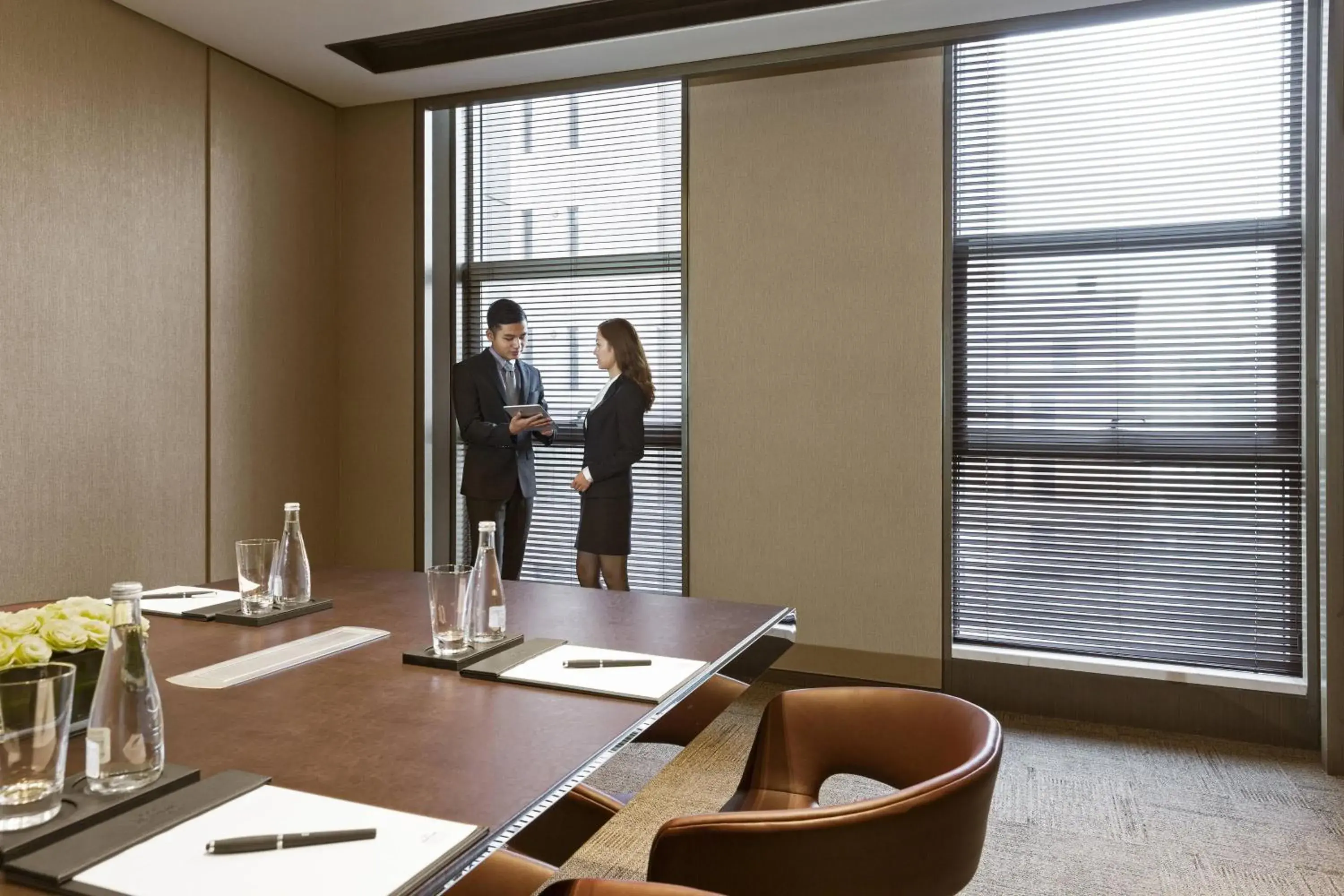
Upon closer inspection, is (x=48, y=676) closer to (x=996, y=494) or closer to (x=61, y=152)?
(x=61, y=152)

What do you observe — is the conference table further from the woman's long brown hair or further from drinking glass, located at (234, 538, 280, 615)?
the woman's long brown hair

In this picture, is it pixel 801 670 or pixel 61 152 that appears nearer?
pixel 61 152

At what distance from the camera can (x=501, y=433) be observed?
168 inches

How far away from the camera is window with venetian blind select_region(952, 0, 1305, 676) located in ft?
11.3

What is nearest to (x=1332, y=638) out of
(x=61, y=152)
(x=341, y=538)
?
(x=341, y=538)

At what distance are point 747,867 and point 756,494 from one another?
2.98 metres

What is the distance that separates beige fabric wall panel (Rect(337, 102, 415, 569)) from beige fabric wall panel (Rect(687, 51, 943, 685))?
1.56 m

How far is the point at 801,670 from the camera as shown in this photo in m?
4.13

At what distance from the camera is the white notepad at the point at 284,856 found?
846 mm

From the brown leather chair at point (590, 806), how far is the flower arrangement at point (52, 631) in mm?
693

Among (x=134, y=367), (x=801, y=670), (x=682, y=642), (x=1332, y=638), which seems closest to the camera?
(x=682, y=642)

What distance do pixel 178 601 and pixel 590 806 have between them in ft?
3.62

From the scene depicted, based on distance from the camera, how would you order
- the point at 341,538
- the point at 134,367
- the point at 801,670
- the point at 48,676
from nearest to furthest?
1. the point at 48,676
2. the point at 134,367
3. the point at 801,670
4. the point at 341,538

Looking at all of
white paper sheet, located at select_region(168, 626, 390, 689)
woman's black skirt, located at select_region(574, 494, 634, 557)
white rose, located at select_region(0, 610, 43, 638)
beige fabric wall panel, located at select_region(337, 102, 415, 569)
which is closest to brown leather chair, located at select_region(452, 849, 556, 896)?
white paper sheet, located at select_region(168, 626, 390, 689)
